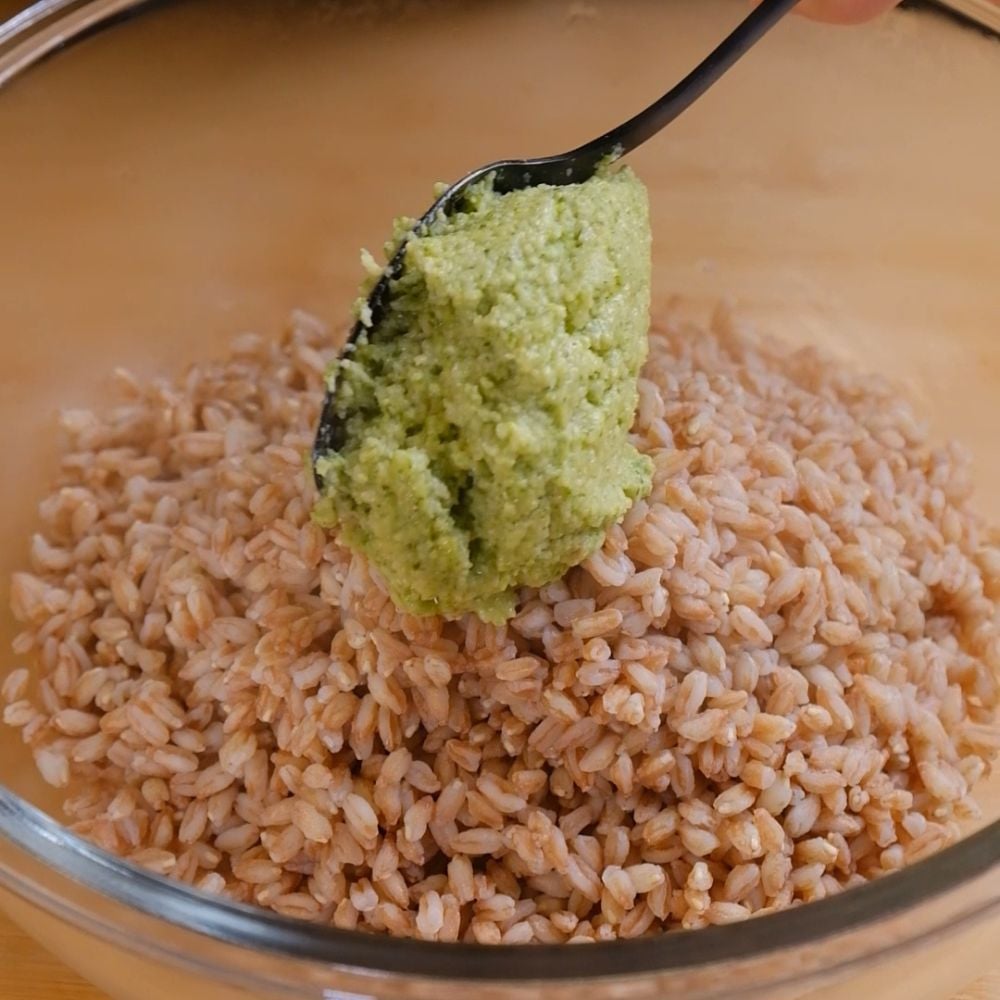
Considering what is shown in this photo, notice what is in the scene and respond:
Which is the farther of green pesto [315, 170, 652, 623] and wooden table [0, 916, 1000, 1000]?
wooden table [0, 916, 1000, 1000]

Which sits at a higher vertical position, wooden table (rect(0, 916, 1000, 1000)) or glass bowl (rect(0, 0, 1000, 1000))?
glass bowl (rect(0, 0, 1000, 1000))

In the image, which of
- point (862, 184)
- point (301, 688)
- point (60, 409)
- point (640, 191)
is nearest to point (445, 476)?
point (301, 688)

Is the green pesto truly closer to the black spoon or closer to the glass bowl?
the black spoon

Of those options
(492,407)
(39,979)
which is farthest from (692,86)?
(39,979)

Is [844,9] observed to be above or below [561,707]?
above

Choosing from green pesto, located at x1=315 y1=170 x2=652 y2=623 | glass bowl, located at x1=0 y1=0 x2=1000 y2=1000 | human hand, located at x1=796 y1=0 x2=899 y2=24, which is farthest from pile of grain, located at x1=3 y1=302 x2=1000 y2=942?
human hand, located at x1=796 y1=0 x2=899 y2=24

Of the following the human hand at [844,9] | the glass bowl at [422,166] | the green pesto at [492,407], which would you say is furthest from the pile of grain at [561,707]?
the human hand at [844,9]

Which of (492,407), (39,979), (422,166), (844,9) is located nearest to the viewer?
(492,407)

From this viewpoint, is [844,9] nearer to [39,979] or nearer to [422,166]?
[422,166]
